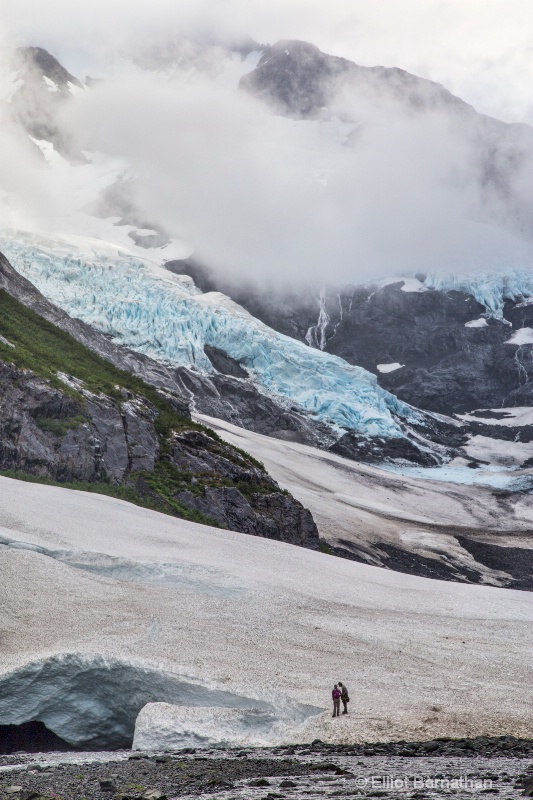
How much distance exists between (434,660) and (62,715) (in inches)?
397

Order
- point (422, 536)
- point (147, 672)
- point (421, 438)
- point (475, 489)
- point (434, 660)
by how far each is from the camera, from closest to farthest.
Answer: point (147, 672), point (434, 660), point (422, 536), point (475, 489), point (421, 438)

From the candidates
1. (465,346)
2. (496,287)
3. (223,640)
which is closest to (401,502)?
(223,640)

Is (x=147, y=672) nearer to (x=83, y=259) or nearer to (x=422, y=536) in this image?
(x=422, y=536)

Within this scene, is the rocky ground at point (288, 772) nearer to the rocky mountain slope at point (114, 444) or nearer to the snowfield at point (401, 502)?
the rocky mountain slope at point (114, 444)

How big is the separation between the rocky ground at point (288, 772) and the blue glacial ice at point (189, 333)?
354 feet

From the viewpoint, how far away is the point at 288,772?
→ 1289cm

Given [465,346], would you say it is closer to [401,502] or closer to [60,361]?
[401,502]

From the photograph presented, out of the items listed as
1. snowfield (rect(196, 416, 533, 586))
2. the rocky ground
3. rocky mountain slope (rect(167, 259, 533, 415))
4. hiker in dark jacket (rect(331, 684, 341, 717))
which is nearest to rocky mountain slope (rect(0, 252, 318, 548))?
snowfield (rect(196, 416, 533, 586))

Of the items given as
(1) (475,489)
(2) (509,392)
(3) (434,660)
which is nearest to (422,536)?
(1) (475,489)

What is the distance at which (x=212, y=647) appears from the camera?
21.2 metres

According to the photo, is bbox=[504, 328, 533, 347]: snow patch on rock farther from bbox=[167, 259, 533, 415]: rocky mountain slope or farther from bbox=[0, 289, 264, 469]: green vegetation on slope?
bbox=[0, 289, 264, 469]: green vegetation on slope

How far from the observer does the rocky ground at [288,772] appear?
10.9 meters

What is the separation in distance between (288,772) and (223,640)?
30.1 feet

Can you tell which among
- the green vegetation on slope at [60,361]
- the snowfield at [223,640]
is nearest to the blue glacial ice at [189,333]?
the green vegetation on slope at [60,361]
